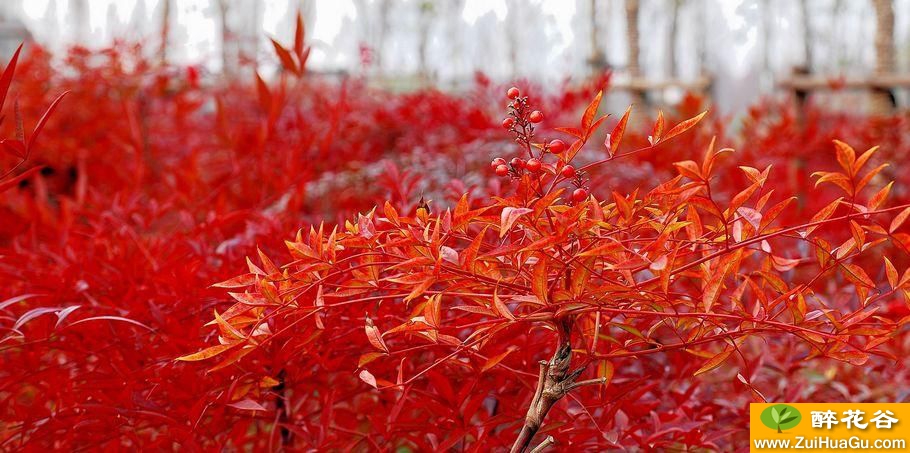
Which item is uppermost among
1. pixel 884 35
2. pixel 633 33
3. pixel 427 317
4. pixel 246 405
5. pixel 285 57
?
pixel 633 33

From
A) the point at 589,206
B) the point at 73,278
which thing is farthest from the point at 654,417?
the point at 73,278

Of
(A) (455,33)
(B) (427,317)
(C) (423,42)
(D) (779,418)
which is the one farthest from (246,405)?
(A) (455,33)

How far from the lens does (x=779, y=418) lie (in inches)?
42.0

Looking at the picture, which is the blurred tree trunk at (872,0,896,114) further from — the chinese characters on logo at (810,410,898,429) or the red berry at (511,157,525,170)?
the red berry at (511,157,525,170)

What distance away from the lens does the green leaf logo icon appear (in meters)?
1.06

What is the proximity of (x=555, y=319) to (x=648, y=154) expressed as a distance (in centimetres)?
249

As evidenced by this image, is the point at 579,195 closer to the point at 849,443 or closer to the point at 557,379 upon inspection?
the point at 557,379

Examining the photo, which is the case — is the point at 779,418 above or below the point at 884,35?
below

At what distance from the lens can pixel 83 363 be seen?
1157 millimetres

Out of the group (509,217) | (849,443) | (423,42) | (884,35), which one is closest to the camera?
(509,217)

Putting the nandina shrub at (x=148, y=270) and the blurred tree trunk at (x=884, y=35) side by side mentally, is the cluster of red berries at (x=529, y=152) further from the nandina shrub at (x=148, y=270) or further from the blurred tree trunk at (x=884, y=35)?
the blurred tree trunk at (x=884, y=35)

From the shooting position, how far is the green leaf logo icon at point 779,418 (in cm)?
106

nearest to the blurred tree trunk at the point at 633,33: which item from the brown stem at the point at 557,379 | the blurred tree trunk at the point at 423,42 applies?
the blurred tree trunk at the point at 423,42

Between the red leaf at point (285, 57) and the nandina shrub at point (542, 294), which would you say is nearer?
the nandina shrub at point (542, 294)
